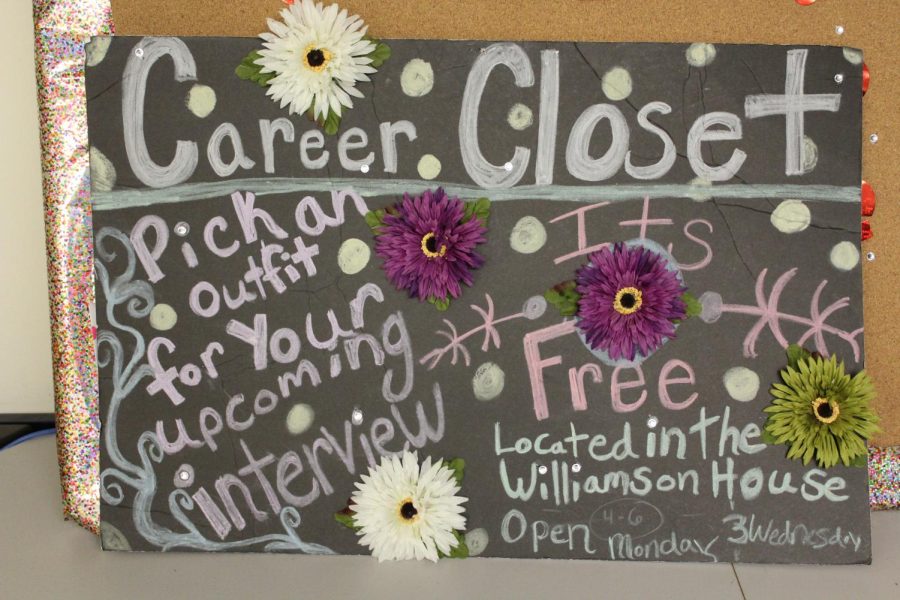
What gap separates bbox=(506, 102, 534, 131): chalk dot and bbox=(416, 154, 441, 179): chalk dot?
0.10m

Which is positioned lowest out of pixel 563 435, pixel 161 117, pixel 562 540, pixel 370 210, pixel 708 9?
pixel 562 540

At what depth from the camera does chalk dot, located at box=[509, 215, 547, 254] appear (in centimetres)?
Result: 96

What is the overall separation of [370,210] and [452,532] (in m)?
0.42

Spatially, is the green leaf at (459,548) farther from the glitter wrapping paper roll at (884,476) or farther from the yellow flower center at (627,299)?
the glitter wrapping paper roll at (884,476)

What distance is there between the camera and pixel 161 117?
970mm

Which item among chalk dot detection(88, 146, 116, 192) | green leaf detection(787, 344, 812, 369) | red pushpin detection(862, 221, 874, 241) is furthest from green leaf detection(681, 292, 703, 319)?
chalk dot detection(88, 146, 116, 192)

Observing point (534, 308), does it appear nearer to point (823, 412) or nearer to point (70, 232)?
point (823, 412)

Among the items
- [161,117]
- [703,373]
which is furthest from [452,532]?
[161,117]

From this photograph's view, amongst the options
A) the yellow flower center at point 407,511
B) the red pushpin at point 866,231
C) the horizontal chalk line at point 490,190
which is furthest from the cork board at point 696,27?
the yellow flower center at point 407,511

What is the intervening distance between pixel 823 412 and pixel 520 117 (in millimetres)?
526

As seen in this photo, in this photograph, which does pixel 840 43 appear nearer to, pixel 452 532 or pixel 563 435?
pixel 563 435

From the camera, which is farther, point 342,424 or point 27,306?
point 27,306

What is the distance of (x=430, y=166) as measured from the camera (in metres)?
0.96

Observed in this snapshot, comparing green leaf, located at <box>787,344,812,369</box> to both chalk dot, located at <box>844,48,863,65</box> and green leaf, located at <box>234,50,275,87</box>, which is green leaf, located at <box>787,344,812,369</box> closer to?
chalk dot, located at <box>844,48,863,65</box>
